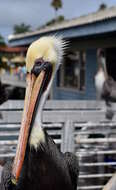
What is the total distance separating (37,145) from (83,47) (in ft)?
29.9

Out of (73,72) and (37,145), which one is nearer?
(37,145)

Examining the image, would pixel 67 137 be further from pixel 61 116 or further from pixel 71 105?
pixel 71 105

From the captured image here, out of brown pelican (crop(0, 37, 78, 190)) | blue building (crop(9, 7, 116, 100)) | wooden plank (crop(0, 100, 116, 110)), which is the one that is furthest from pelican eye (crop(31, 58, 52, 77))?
blue building (crop(9, 7, 116, 100))

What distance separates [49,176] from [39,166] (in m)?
0.11

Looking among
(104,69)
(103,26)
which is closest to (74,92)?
(104,69)

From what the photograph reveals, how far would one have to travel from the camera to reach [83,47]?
12.0m

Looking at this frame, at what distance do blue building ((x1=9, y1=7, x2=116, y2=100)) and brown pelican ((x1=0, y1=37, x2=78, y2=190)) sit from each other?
16.1 ft

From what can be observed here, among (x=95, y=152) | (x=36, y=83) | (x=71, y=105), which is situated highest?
(x=36, y=83)

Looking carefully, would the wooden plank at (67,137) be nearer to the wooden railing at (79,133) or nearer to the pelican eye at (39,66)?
the wooden railing at (79,133)

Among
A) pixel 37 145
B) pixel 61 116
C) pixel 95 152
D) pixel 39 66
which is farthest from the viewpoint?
pixel 61 116

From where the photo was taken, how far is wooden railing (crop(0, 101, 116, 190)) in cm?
496

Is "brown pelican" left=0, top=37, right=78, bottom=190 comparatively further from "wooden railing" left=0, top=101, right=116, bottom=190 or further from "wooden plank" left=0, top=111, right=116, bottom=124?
"wooden plank" left=0, top=111, right=116, bottom=124

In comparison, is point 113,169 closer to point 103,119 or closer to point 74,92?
point 103,119

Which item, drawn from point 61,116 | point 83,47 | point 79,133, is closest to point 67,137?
point 79,133
